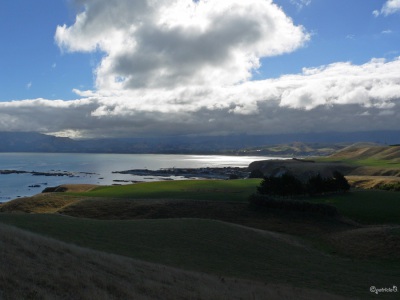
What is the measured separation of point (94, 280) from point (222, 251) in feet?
57.5

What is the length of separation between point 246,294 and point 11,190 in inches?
5942

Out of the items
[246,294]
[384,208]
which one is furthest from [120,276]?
[384,208]

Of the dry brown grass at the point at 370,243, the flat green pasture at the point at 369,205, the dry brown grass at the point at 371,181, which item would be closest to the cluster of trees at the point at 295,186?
the flat green pasture at the point at 369,205

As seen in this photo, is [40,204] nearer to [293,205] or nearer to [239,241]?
[239,241]

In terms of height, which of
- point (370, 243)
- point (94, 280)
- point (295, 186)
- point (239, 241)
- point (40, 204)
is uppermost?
point (94, 280)

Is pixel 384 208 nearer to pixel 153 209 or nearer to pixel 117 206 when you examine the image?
pixel 153 209

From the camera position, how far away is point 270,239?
38125 mm

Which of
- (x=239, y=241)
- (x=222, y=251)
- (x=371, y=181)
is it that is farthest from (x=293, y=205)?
(x=371, y=181)

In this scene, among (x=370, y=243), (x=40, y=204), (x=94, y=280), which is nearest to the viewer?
(x=94, y=280)

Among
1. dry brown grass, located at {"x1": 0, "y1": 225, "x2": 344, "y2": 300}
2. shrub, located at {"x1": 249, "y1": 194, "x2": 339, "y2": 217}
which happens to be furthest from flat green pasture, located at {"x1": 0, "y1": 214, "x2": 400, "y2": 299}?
shrub, located at {"x1": 249, "y1": 194, "x2": 339, "y2": 217}

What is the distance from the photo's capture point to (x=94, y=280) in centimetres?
1602

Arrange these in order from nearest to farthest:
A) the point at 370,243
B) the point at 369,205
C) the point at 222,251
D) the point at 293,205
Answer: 1. the point at 222,251
2. the point at 370,243
3. the point at 293,205
4. the point at 369,205

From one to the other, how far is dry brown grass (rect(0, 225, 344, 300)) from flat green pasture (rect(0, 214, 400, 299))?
390cm

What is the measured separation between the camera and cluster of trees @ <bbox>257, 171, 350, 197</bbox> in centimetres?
7050
